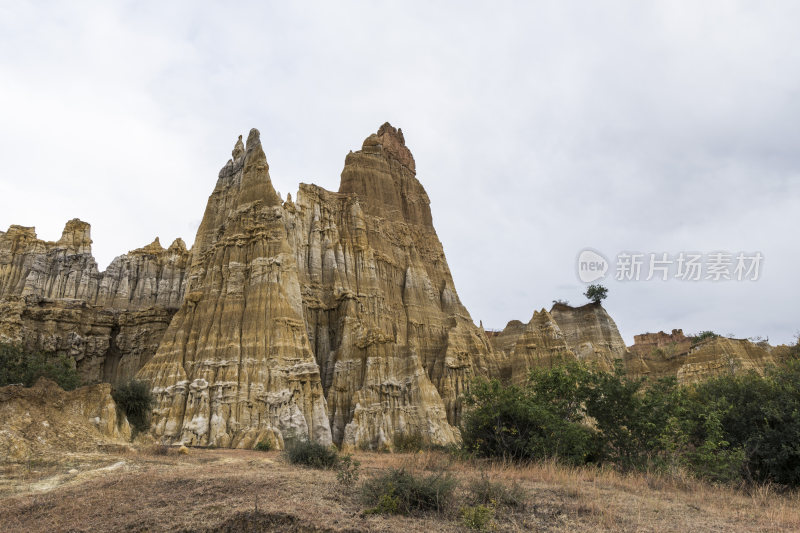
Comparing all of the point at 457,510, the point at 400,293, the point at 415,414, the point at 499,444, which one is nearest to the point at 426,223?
the point at 400,293

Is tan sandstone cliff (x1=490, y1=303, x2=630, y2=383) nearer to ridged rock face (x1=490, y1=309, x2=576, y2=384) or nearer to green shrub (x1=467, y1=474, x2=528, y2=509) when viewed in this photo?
ridged rock face (x1=490, y1=309, x2=576, y2=384)

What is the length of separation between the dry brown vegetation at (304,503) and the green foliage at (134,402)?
13.1 m

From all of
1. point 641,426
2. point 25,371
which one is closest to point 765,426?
point 641,426

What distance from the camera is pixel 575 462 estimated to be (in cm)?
1457

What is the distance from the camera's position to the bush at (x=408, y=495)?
842 centimetres

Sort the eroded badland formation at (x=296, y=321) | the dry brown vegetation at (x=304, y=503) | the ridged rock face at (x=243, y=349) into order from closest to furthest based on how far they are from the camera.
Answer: the dry brown vegetation at (x=304, y=503), the ridged rock face at (x=243, y=349), the eroded badland formation at (x=296, y=321)

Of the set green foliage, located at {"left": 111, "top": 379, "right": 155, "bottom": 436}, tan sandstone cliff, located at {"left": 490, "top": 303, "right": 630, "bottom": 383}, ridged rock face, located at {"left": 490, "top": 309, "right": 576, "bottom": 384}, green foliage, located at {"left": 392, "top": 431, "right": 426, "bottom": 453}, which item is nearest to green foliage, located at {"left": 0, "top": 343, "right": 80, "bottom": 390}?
green foliage, located at {"left": 111, "top": 379, "right": 155, "bottom": 436}

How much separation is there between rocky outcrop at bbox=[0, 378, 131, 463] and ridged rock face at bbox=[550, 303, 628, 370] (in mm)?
50563

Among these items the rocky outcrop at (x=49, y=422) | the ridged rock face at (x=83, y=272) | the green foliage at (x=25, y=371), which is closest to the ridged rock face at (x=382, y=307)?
the ridged rock face at (x=83, y=272)

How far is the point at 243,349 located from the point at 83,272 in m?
34.1

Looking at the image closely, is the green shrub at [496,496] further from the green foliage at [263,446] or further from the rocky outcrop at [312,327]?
the rocky outcrop at [312,327]

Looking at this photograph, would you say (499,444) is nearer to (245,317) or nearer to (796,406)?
(796,406)

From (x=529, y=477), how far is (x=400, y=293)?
4546 centimetres

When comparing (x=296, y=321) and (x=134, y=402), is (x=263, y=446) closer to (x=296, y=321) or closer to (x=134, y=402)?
(x=134, y=402)
